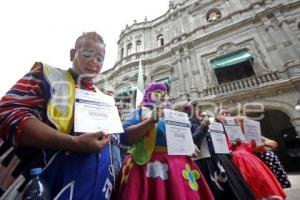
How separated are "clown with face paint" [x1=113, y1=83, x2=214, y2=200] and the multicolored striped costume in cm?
29

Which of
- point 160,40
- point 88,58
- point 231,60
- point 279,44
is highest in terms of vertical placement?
point 160,40

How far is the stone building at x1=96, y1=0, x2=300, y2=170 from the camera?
24.5ft

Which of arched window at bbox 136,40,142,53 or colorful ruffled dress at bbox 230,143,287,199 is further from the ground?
arched window at bbox 136,40,142,53

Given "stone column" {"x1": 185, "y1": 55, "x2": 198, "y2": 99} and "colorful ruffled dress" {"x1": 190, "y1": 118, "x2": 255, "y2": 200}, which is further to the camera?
"stone column" {"x1": 185, "y1": 55, "x2": 198, "y2": 99}

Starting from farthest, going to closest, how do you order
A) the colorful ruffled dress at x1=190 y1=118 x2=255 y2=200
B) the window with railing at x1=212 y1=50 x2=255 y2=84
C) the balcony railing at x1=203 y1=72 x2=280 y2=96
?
the window with railing at x1=212 y1=50 x2=255 y2=84 → the balcony railing at x1=203 y1=72 x2=280 y2=96 → the colorful ruffled dress at x1=190 y1=118 x2=255 y2=200

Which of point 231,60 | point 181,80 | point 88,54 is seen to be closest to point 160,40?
point 181,80

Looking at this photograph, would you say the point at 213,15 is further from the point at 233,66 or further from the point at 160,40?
the point at 233,66

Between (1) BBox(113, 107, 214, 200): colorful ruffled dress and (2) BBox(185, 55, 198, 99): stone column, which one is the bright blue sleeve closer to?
(1) BBox(113, 107, 214, 200): colorful ruffled dress

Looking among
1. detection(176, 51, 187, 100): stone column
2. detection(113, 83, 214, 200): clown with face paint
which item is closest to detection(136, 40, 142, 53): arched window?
detection(176, 51, 187, 100): stone column

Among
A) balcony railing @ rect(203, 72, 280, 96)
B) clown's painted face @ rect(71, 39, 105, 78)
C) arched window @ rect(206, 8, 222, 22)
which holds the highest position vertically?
arched window @ rect(206, 8, 222, 22)

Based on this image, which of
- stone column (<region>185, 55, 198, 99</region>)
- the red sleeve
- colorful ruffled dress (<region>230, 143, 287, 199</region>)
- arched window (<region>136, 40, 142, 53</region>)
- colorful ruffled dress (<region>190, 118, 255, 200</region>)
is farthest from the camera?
arched window (<region>136, 40, 142, 53</region>)

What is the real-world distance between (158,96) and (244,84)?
744 centimetres

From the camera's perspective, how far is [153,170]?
135 centimetres

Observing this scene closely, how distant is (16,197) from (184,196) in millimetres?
961
